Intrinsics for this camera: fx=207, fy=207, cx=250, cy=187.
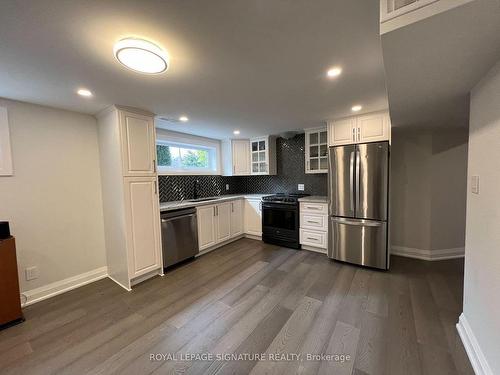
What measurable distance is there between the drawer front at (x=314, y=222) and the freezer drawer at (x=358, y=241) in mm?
187

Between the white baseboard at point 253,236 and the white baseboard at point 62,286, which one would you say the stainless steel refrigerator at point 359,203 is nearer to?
the white baseboard at point 253,236

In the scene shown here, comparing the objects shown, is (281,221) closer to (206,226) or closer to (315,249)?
(315,249)

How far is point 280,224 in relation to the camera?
3801 mm

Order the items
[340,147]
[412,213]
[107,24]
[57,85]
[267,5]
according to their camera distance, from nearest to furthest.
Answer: [267,5], [107,24], [57,85], [340,147], [412,213]

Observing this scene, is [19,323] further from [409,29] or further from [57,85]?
[409,29]

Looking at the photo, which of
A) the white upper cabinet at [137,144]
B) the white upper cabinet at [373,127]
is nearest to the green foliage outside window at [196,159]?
the white upper cabinet at [137,144]

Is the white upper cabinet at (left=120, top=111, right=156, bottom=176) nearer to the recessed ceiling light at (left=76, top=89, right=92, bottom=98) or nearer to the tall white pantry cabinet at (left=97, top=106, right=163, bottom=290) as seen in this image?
the tall white pantry cabinet at (left=97, top=106, right=163, bottom=290)

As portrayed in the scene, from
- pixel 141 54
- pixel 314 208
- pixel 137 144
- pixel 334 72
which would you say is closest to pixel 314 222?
pixel 314 208

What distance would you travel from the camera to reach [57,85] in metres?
1.81

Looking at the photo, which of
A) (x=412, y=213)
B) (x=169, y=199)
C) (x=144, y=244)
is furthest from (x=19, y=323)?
(x=412, y=213)

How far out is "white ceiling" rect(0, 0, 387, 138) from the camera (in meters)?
1.03

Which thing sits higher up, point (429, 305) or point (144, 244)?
point (144, 244)

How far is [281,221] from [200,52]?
2.99 metres

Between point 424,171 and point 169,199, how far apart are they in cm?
411
